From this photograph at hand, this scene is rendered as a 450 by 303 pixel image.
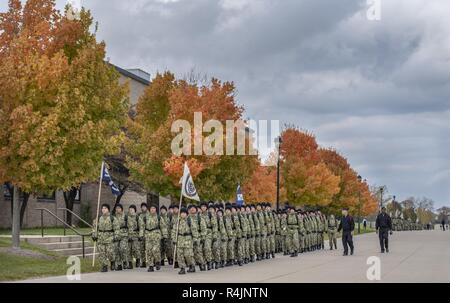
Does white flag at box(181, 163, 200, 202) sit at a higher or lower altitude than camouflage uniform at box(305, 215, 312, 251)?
higher

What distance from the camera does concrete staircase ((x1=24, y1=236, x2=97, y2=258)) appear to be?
26014mm

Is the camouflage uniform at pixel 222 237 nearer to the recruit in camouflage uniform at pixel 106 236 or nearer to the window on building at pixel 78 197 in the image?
the recruit in camouflage uniform at pixel 106 236

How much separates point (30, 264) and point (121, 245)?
2.70m

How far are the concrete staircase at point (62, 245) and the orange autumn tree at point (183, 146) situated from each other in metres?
8.81

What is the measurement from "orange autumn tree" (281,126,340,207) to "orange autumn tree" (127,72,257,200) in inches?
830

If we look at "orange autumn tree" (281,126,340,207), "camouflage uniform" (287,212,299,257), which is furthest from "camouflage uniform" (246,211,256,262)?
"orange autumn tree" (281,126,340,207)

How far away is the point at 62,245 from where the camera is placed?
26.8 metres

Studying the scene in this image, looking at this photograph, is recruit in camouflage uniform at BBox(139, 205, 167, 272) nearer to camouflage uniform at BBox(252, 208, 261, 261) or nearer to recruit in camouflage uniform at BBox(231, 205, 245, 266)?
recruit in camouflage uniform at BBox(231, 205, 245, 266)

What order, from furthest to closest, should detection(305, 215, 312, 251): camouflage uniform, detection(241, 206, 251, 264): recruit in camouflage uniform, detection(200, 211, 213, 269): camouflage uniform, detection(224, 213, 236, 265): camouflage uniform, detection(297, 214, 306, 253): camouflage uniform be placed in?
1. detection(305, 215, 312, 251): camouflage uniform
2. detection(297, 214, 306, 253): camouflage uniform
3. detection(241, 206, 251, 264): recruit in camouflage uniform
4. detection(224, 213, 236, 265): camouflage uniform
5. detection(200, 211, 213, 269): camouflage uniform

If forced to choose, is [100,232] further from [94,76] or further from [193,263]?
[94,76]

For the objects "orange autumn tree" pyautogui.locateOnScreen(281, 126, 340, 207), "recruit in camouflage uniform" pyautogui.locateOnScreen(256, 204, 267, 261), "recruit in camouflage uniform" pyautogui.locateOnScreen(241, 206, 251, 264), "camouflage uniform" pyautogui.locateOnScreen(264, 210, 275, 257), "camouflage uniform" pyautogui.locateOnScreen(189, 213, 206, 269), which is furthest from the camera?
"orange autumn tree" pyautogui.locateOnScreen(281, 126, 340, 207)

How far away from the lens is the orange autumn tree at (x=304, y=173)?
203ft
